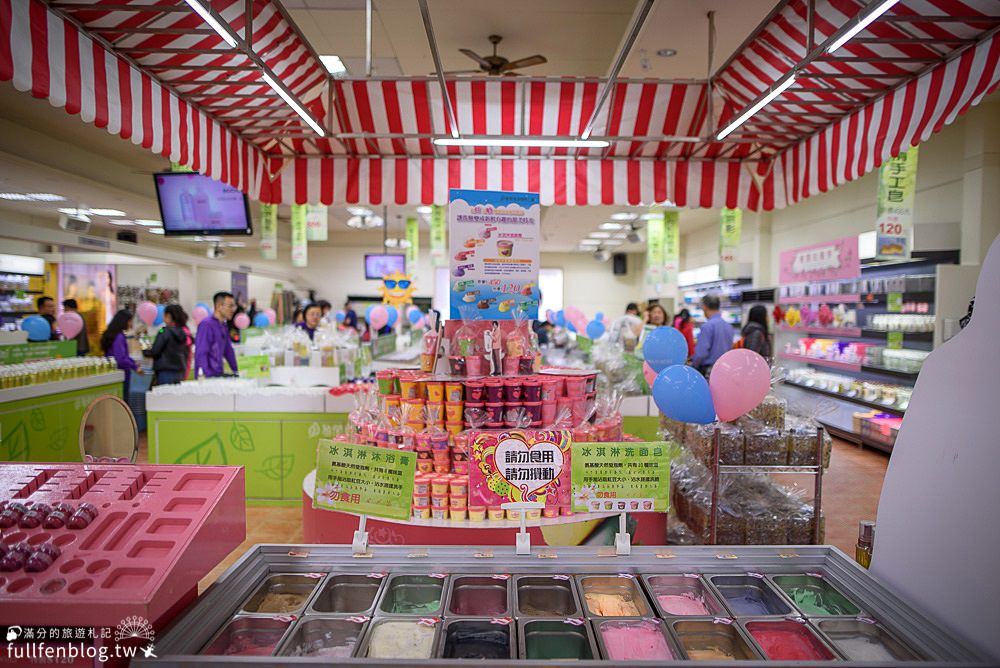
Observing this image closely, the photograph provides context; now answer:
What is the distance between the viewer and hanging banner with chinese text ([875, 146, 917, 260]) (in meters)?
5.23

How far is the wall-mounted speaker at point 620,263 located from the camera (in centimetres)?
2083

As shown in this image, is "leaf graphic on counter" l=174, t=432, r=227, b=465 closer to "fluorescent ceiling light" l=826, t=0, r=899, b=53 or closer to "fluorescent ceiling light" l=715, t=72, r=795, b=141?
"fluorescent ceiling light" l=715, t=72, r=795, b=141

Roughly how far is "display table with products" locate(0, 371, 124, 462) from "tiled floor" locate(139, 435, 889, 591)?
844mm

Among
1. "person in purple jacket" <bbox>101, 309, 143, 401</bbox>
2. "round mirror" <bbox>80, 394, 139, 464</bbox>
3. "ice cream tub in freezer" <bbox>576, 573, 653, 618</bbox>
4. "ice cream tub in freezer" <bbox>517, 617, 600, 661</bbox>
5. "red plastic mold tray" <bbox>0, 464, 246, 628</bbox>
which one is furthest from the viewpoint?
"person in purple jacket" <bbox>101, 309, 143, 401</bbox>

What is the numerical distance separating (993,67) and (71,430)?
27.6 feet

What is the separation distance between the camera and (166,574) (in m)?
1.22

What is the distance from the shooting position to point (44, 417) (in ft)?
18.0

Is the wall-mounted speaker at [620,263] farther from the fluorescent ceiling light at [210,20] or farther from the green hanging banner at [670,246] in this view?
the fluorescent ceiling light at [210,20]

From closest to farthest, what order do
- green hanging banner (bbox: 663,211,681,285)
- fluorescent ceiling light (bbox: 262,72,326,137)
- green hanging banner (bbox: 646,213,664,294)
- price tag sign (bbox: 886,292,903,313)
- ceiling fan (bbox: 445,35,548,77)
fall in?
fluorescent ceiling light (bbox: 262,72,326,137)
ceiling fan (bbox: 445,35,548,77)
price tag sign (bbox: 886,292,903,313)
green hanging banner (bbox: 663,211,681,285)
green hanging banner (bbox: 646,213,664,294)

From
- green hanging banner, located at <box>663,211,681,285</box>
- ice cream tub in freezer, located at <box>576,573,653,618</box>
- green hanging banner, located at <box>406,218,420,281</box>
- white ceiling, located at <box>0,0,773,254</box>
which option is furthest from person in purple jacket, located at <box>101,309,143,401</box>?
green hanging banner, located at <box>663,211,681,285</box>

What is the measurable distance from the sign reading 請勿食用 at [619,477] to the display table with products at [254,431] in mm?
3525

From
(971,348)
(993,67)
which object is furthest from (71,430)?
(993,67)

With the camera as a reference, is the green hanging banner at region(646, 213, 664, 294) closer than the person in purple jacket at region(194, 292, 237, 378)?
No

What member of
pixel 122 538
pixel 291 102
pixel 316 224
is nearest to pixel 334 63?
pixel 291 102
